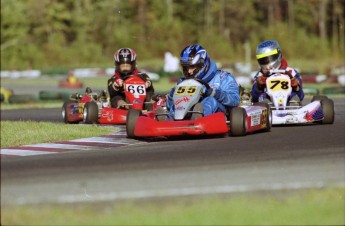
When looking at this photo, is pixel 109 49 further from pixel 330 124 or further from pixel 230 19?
pixel 330 124

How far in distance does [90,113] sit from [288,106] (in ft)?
10.00

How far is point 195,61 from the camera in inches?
406

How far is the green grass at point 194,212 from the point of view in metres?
5.28

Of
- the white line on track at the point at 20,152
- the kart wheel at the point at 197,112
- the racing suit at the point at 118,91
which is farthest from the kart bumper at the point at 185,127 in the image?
→ the racing suit at the point at 118,91

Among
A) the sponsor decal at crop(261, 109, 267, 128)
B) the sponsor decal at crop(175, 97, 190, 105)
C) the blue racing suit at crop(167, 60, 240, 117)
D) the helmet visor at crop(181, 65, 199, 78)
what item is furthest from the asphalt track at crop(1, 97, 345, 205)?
the helmet visor at crop(181, 65, 199, 78)

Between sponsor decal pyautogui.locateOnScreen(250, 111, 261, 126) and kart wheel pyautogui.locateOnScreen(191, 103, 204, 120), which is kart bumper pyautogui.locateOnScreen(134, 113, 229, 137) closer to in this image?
kart wheel pyautogui.locateOnScreen(191, 103, 204, 120)

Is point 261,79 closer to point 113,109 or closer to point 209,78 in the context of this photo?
point 209,78

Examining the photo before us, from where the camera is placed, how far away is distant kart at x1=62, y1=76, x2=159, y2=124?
12.2 meters

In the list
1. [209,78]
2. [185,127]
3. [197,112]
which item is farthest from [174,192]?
[209,78]

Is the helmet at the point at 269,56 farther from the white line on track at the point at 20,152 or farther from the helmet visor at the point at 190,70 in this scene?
the white line on track at the point at 20,152

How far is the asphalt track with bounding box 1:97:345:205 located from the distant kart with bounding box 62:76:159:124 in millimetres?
2915

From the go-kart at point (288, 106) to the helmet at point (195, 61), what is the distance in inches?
54.3

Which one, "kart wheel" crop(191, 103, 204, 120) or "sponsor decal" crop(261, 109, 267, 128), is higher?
"kart wheel" crop(191, 103, 204, 120)

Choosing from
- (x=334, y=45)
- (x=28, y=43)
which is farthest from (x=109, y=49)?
(x=334, y=45)
